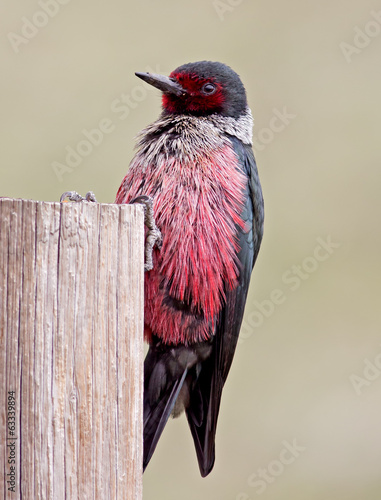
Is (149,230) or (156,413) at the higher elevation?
(149,230)

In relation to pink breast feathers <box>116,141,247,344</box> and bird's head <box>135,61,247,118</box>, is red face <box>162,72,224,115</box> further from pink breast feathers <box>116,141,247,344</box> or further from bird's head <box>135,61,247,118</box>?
pink breast feathers <box>116,141,247,344</box>

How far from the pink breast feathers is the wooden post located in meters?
1.02

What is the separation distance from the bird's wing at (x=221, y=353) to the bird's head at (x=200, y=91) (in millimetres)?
325

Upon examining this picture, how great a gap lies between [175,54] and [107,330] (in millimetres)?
6232

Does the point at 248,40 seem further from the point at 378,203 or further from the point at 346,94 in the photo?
the point at 378,203

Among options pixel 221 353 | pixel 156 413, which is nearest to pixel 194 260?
pixel 221 353

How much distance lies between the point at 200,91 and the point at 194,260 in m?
1.04

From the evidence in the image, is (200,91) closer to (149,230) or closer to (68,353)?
(149,230)

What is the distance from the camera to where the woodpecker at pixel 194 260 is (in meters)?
3.13

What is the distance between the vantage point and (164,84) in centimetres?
358

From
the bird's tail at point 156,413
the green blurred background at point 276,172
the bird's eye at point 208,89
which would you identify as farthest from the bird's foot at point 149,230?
the green blurred background at point 276,172

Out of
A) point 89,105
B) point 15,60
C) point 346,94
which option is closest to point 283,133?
point 346,94

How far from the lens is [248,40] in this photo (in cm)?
830

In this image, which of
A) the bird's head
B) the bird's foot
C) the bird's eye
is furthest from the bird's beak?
the bird's foot
